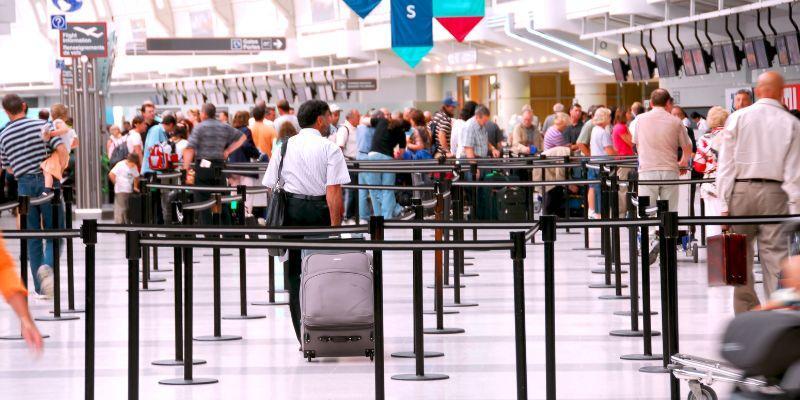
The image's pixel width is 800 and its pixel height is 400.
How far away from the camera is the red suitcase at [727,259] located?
7.91 m

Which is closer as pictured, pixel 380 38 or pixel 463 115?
pixel 463 115

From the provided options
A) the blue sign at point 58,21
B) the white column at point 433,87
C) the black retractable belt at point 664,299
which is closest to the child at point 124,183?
the blue sign at point 58,21

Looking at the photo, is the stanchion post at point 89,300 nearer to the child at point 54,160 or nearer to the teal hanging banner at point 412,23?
the child at point 54,160

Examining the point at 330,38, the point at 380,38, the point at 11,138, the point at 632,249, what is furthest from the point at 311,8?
the point at 632,249

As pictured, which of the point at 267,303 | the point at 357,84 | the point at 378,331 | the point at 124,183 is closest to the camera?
the point at 378,331

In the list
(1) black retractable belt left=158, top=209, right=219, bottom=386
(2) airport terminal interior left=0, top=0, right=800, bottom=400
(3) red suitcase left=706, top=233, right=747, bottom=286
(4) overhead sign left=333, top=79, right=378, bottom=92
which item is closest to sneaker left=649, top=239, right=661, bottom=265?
(2) airport terminal interior left=0, top=0, right=800, bottom=400

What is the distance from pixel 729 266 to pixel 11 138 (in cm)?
694

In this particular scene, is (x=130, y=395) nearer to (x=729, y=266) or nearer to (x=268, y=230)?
(x=268, y=230)

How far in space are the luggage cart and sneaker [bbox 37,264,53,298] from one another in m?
5.60

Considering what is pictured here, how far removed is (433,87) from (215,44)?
725cm

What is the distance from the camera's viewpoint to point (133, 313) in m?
6.90

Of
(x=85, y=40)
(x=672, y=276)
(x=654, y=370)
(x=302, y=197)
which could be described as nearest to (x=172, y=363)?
(x=302, y=197)

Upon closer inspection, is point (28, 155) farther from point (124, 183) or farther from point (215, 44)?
point (215, 44)

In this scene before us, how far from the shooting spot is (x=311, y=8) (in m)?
46.5
